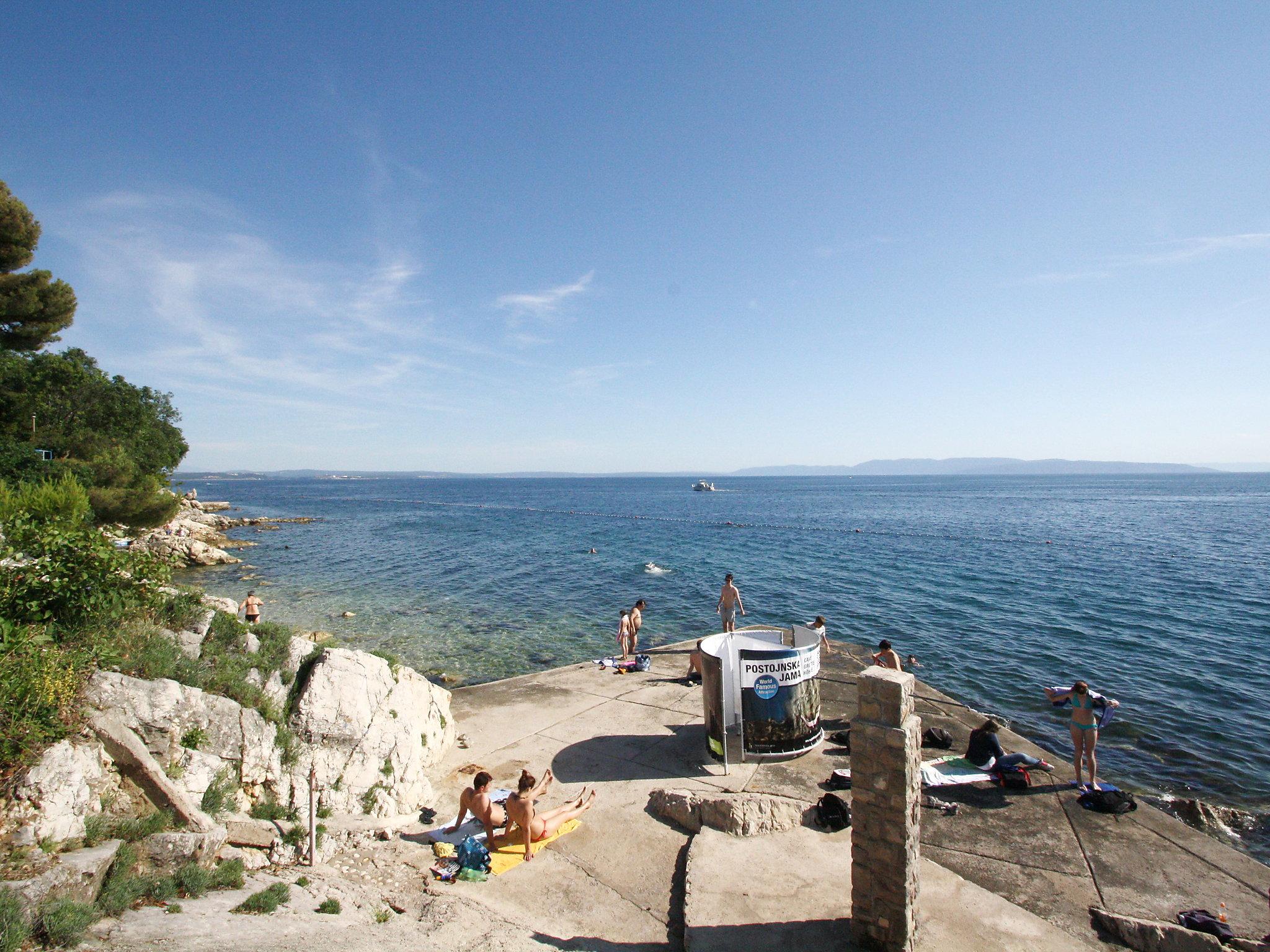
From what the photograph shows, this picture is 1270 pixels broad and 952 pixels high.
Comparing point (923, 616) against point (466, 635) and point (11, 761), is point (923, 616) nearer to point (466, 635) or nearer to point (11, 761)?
point (466, 635)

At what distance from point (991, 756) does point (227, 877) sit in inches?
434

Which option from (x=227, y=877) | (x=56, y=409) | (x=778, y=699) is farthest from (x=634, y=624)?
(x=56, y=409)

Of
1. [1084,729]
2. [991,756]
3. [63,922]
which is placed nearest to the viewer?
[63,922]

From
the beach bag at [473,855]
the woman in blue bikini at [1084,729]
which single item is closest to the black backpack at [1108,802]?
the woman in blue bikini at [1084,729]

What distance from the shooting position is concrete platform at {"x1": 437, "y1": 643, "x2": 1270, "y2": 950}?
7.03 meters

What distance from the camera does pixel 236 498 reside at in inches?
4938

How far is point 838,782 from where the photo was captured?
9461 mm

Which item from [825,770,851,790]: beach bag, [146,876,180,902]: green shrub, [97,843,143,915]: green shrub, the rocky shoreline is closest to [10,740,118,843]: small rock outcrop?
[97,843,143,915]: green shrub

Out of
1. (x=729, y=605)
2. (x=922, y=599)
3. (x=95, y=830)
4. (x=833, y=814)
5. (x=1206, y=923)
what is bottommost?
(x=922, y=599)

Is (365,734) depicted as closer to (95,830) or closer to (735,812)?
(95,830)

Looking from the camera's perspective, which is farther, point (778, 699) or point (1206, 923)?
point (778, 699)

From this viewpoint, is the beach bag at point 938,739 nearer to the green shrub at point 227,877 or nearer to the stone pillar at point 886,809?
the stone pillar at point 886,809

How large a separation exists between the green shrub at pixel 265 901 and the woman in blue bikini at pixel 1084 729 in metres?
11.1

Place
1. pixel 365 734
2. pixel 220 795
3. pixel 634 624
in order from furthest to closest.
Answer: pixel 634 624 < pixel 365 734 < pixel 220 795
